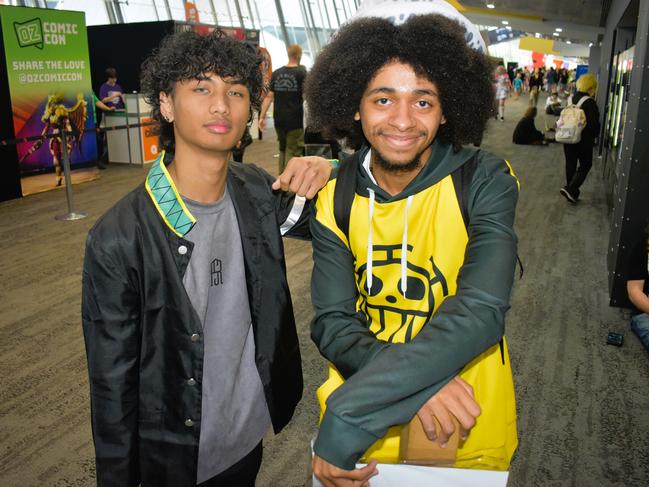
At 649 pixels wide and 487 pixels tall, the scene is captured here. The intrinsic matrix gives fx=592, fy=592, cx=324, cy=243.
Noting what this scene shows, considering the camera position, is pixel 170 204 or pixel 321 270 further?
pixel 170 204

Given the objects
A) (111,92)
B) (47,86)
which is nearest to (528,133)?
(111,92)

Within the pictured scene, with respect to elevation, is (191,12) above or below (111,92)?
above

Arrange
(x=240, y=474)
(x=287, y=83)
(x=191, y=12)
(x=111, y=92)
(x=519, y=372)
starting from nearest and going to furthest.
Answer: (x=240, y=474)
(x=519, y=372)
(x=287, y=83)
(x=111, y=92)
(x=191, y=12)

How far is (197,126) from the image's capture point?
60.8 inches

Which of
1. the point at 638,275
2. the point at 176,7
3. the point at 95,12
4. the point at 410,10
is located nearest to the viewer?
the point at 410,10

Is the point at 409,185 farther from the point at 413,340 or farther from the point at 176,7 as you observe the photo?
the point at 176,7

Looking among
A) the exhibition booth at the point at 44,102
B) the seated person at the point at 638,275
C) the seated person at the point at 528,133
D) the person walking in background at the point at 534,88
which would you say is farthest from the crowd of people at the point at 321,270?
the person walking in background at the point at 534,88

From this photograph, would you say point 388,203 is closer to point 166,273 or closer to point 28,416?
point 166,273

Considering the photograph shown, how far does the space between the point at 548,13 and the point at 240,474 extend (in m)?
18.7

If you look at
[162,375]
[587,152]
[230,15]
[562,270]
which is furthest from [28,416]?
[230,15]

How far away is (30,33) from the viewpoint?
8016mm

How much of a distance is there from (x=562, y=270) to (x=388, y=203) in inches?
179

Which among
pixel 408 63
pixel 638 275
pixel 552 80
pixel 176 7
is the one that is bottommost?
pixel 638 275

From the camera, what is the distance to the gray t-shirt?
5.14 ft
